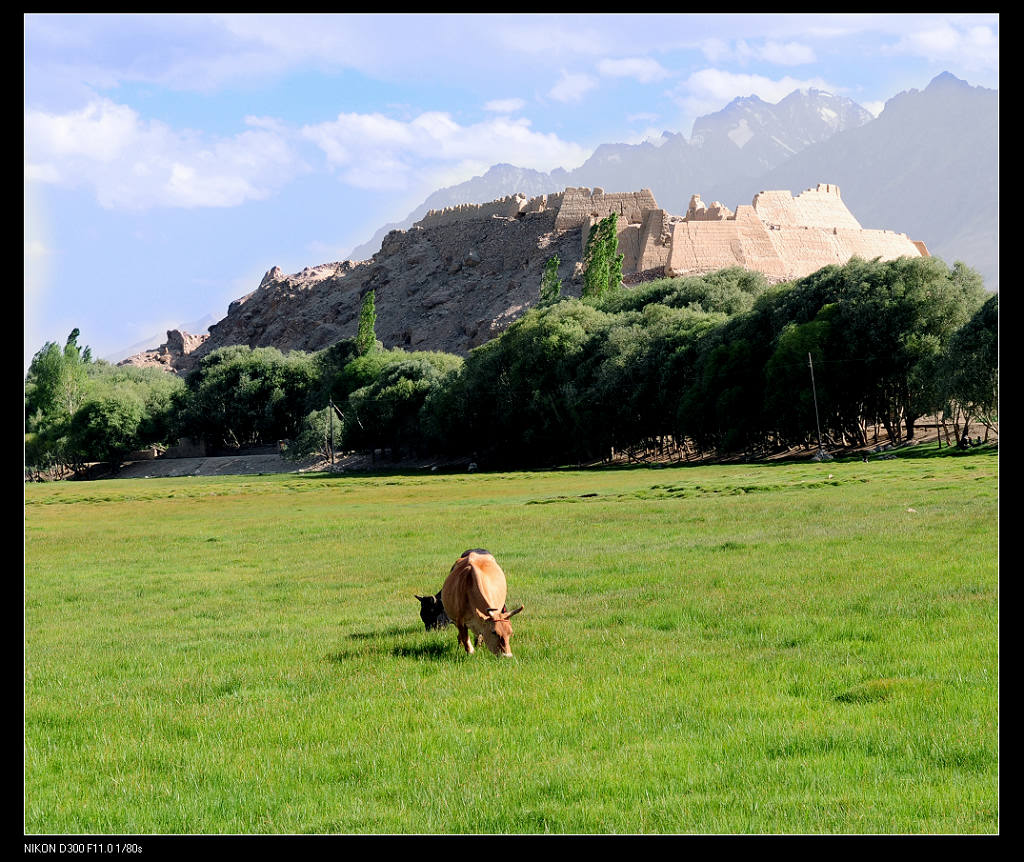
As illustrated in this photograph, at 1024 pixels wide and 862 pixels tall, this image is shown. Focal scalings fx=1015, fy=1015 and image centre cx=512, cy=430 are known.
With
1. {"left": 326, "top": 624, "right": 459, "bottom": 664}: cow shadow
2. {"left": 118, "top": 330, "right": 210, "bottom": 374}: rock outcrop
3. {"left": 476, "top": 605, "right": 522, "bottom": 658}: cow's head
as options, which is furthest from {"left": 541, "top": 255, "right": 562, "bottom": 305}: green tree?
{"left": 476, "top": 605, "right": 522, "bottom": 658}: cow's head

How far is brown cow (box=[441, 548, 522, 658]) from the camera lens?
10250mm

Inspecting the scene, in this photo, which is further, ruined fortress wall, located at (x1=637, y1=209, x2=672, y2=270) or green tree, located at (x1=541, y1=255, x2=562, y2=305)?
ruined fortress wall, located at (x1=637, y1=209, x2=672, y2=270)

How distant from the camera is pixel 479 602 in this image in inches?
408

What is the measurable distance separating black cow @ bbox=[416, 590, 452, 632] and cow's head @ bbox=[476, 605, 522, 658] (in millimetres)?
1816

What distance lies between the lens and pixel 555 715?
802cm

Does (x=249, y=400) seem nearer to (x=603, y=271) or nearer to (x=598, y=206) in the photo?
(x=603, y=271)

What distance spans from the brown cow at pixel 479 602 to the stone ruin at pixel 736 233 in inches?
4682

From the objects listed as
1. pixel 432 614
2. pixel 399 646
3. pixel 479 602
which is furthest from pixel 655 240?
pixel 479 602

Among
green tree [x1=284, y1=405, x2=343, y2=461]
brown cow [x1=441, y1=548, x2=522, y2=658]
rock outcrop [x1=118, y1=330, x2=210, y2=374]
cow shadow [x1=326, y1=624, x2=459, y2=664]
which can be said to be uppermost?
rock outcrop [x1=118, y1=330, x2=210, y2=374]

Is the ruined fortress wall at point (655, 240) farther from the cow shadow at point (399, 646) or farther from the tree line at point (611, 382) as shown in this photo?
the cow shadow at point (399, 646)

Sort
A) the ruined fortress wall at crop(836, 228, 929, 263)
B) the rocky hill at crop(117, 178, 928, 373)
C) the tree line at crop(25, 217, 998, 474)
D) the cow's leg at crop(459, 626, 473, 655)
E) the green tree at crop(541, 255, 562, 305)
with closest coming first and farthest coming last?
the cow's leg at crop(459, 626, 473, 655)
the tree line at crop(25, 217, 998, 474)
the green tree at crop(541, 255, 562, 305)
the rocky hill at crop(117, 178, 928, 373)
the ruined fortress wall at crop(836, 228, 929, 263)

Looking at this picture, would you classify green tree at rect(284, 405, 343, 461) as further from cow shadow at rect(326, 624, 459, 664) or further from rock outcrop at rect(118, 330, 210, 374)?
rock outcrop at rect(118, 330, 210, 374)
